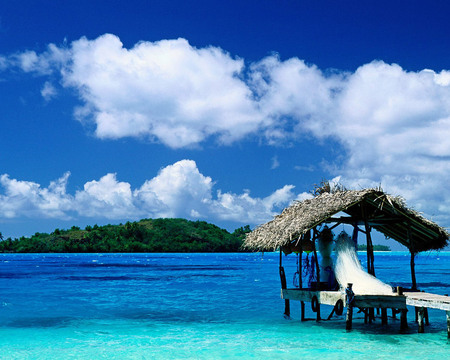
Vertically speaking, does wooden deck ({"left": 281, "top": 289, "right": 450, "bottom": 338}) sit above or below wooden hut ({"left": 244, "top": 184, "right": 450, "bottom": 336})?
below

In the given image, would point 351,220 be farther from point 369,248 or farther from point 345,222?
point 369,248

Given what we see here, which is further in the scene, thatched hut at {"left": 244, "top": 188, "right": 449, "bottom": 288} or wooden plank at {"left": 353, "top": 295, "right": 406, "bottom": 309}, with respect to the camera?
thatched hut at {"left": 244, "top": 188, "right": 449, "bottom": 288}

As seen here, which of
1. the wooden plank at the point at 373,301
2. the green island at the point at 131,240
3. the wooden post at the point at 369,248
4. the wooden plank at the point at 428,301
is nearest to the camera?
the wooden plank at the point at 428,301

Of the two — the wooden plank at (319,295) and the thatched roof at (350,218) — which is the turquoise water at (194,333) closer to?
the wooden plank at (319,295)

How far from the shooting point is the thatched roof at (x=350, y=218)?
11.8 m

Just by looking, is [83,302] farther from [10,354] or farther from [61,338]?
[10,354]

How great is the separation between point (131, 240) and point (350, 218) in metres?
130

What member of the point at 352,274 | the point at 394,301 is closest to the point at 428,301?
the point at 394,301

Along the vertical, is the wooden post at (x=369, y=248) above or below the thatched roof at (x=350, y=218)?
below

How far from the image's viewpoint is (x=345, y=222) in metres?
13.2

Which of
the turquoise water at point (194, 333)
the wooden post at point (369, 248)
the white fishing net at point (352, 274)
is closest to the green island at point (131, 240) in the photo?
the turquoise water at point (194, 333)

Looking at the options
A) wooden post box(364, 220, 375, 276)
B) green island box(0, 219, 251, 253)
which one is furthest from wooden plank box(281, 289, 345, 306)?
green island box(0, 219, 251, 253)

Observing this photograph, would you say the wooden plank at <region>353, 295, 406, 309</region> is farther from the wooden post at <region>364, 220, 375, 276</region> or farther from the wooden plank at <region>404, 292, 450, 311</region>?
the wooden post at <region>364, 220, 375, 276</region>

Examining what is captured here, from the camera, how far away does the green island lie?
13688cm
